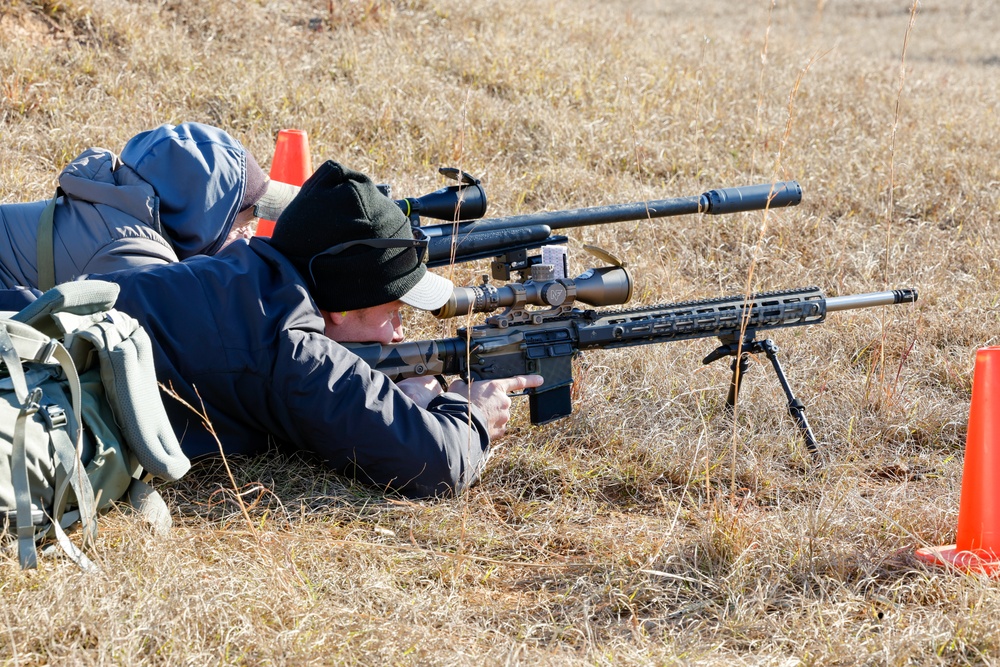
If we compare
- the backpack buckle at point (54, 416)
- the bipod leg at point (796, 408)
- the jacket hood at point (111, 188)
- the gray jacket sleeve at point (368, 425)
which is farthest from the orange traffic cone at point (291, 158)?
the backpack buckle at point (54, 416)

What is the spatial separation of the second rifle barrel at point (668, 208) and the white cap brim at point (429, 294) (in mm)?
447

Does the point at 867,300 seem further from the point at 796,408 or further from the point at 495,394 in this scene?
the point at 495,394

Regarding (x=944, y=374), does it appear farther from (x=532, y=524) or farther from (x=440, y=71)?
(x=440, y=71)

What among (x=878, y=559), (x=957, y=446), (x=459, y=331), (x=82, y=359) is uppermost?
(x=82, y=359)

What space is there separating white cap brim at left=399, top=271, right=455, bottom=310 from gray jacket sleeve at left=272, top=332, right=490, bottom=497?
309mm

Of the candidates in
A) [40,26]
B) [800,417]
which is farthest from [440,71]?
[800,417]

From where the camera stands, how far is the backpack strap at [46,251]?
380cm

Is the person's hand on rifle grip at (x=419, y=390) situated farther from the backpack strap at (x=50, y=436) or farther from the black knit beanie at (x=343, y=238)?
the backpack strap at (x=50, y=436)

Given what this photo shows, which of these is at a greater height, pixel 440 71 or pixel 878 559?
pixel 440 71

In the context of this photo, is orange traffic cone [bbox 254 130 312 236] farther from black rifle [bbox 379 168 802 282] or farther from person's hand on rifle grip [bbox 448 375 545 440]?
person's hand on rifle grip [bbox 448 375 545 440]

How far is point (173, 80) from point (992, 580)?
633cm

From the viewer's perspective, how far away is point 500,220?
4.00m

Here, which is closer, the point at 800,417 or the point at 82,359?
the point at 82,359

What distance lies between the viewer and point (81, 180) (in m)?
3.86
